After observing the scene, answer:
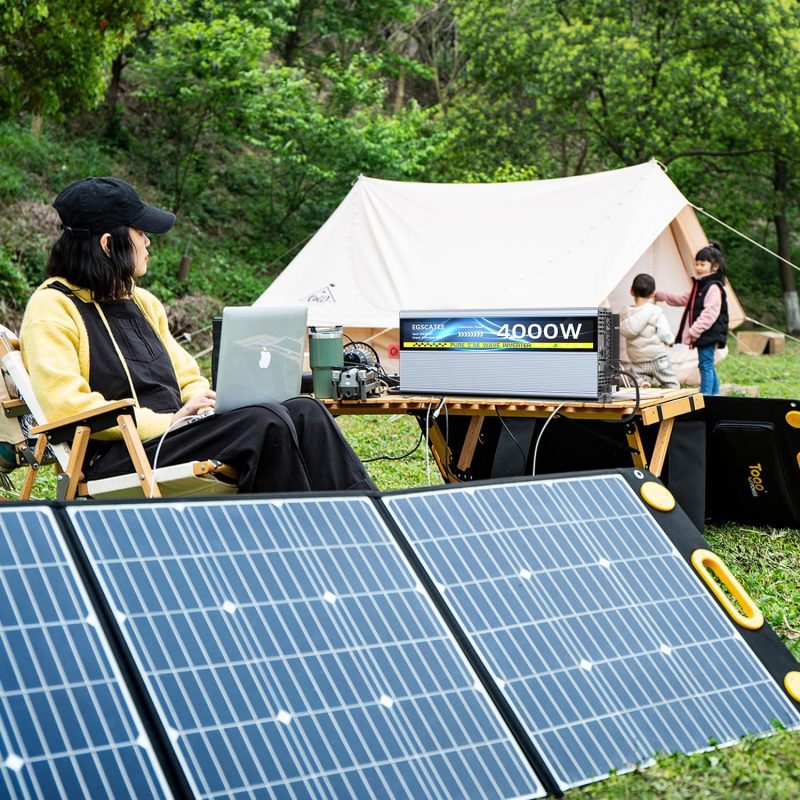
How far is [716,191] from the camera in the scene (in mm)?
22062

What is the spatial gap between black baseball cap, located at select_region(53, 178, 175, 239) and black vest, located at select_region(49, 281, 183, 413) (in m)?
0.21

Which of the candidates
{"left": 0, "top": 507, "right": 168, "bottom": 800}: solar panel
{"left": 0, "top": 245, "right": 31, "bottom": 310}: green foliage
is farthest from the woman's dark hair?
{"left": 0, "top": 245, "right": 31, "bottom": 310}: green foliage

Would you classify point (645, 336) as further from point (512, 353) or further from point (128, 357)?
point (128, 357)

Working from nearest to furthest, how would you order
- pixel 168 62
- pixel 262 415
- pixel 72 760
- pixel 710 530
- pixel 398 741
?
pixel 72 760 → pixel 398 741 → pixel 262 415 → pixel 710 530 → pixel 168 62

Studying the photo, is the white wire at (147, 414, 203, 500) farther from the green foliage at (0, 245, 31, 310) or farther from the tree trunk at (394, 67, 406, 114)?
the tree trunk at (394, 67, 406, 114)

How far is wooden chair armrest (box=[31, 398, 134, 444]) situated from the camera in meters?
3.18

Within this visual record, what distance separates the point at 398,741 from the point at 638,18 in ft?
59.7

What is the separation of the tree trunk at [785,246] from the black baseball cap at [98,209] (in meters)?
18.4

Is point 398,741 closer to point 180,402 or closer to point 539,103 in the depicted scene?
point 180,402

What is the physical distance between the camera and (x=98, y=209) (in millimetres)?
3479

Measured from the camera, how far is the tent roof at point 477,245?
29.2ft

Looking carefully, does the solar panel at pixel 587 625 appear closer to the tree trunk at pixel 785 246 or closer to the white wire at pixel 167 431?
the white wire at pixel 167 431

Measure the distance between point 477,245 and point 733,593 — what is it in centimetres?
705

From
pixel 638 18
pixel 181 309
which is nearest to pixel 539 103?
pixel 638 18
